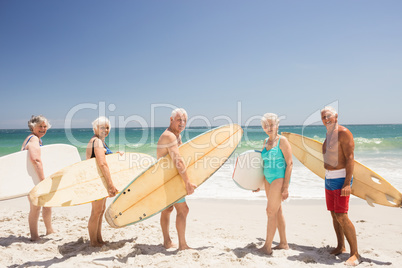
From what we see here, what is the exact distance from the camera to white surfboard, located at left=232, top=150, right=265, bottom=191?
10.1 feet

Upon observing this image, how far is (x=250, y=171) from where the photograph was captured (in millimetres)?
3154

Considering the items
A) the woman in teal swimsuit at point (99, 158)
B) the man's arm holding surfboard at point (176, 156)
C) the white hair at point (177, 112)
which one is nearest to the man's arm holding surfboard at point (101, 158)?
the woman in teal swimsuit at point (99, 158)

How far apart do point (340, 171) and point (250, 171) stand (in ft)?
3.20

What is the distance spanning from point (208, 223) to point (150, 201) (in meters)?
1.71

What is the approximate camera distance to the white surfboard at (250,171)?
3.07 meters

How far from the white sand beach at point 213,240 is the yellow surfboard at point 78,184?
0.64 meters

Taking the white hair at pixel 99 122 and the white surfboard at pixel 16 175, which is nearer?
the white hair at pixel 99 122

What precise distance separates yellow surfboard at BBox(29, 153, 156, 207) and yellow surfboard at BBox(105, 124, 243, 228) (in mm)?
268

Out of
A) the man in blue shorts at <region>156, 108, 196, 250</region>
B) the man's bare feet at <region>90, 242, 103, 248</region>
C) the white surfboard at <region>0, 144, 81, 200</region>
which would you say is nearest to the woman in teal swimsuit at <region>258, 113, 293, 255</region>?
the man in blue shorts at <region>156, 108, 196, 250</region>

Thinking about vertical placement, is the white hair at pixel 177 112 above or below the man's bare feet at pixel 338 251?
above

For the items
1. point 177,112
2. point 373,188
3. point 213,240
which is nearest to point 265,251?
point 213,240

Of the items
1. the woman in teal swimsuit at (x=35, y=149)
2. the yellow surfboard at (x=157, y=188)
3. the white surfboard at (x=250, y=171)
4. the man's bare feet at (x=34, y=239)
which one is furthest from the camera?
the man's bare feet at (x=34, y=239)

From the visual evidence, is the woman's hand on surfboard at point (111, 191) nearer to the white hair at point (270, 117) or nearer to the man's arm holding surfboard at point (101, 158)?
the man's arm holding surfboard at point (101, 158)

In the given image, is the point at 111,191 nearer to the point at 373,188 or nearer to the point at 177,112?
the point at 177,112
